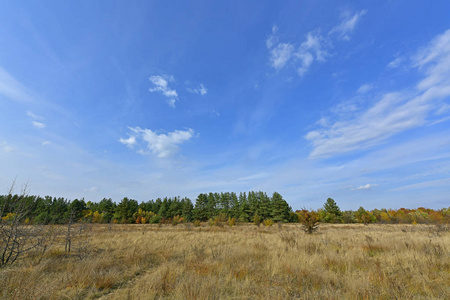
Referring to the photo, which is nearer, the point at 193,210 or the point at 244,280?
the point at 244,280

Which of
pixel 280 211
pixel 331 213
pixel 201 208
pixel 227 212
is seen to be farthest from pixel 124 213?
pixel 331 213

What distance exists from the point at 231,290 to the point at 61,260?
7.34 meters

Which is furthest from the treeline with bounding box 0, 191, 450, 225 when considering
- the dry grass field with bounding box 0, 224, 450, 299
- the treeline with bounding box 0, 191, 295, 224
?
the dry grass field with bounding box 0, 224, 450, 299

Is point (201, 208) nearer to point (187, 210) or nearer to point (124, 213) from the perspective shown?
point (187, 210)

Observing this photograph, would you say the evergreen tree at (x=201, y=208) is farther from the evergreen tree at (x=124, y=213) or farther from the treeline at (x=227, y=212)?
the evergreen tree at (x=124, y=213)

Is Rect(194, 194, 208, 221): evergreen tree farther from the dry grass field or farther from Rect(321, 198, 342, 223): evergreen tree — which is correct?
the dry grass field

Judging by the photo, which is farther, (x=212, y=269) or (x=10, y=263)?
(x=10, y=263)

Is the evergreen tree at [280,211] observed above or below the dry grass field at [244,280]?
above

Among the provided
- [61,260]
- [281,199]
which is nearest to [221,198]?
[281,199]

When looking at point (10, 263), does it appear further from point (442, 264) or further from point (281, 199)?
point (281, 199)

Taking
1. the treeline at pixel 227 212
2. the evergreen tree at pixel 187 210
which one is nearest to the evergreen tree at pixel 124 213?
the treeline at pixel 227 212

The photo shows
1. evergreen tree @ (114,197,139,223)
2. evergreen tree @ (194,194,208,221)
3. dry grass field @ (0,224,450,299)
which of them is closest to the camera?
dry grass field @ (0,224,450,299)

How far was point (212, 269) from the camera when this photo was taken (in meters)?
5.72

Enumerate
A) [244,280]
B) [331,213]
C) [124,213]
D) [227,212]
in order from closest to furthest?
[244,280] < [331,213] < [124,213] < [227,212]
